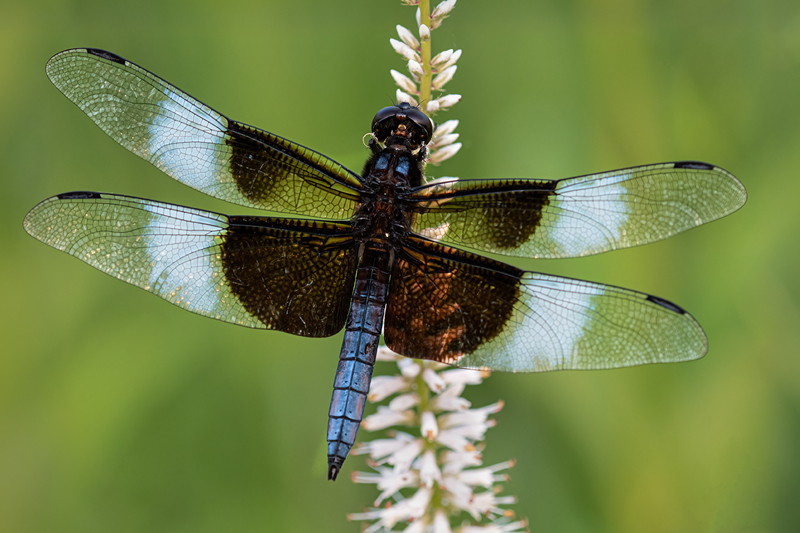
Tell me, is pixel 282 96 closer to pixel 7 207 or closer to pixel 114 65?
pixel 114 65

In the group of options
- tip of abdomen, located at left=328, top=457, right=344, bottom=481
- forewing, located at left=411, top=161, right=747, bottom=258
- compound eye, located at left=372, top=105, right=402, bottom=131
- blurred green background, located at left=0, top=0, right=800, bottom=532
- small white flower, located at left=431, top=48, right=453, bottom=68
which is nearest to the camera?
tip of abdomen, located at left=328, top=457, right=344, bottom=481

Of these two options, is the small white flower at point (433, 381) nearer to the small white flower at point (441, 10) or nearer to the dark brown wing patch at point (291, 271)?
the dark brown wing patch at point (291, 271)

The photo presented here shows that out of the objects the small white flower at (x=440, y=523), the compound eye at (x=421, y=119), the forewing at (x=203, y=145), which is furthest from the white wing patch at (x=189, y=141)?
the small white flower at (x=440, y=523)

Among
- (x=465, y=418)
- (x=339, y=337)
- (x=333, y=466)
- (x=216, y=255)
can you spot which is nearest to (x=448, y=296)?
(x=465, y=418)

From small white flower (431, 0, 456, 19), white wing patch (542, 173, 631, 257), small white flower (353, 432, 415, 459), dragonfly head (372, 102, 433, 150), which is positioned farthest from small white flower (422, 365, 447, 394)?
small white flower (431, 0, 456, 19)

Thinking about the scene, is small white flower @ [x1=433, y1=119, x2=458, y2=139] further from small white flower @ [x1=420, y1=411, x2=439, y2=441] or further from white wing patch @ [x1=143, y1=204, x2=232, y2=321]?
small white flower @ [x1=420, y1=411, x2=439, y2=441]

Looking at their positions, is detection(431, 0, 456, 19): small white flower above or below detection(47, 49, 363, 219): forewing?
above

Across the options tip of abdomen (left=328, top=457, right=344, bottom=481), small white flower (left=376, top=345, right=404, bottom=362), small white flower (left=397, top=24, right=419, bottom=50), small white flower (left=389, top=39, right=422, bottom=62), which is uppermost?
small white flower (left=397, top=24, right=419, bottom=50)
